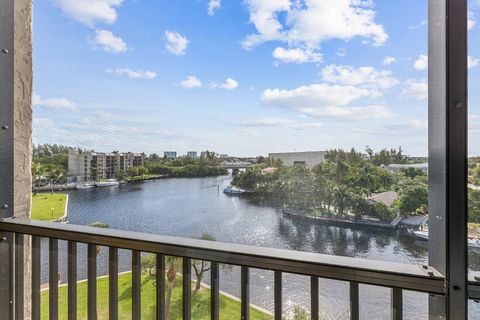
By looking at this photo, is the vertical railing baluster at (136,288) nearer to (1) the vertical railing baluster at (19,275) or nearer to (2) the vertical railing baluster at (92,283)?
(2) the vertical railing baluster at (92,283)

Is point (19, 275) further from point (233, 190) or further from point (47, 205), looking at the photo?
point (233, 190)

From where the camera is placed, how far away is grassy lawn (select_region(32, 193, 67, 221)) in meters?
1.51

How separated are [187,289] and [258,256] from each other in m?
0.39

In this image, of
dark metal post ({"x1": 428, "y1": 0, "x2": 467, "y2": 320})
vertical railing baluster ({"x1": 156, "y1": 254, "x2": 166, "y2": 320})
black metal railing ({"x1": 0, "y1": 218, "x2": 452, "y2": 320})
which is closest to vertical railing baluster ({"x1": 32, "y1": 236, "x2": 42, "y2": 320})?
black metal railing ({"x1": 0, "y1": 218, "x2": 452, "y2": 320})

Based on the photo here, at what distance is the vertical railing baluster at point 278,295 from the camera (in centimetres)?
111

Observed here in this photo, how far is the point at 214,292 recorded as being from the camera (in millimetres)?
1208

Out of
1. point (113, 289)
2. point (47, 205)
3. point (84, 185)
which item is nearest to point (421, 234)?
point (113, 289)

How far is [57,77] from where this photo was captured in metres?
1.53

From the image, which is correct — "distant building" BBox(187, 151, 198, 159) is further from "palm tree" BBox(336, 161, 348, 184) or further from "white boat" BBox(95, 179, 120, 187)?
"palm tree" BBox(336, 161, 348, 184)

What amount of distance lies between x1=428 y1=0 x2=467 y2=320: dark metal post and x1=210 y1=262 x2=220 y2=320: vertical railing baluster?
0.73 m

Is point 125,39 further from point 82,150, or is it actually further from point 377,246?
point 377,246

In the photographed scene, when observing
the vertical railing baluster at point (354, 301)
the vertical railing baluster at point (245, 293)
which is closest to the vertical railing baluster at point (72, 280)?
the vertical railing baluster at point (245, 293)

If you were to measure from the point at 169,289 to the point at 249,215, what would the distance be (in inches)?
18.6

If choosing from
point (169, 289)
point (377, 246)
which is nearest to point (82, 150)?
point (169, 289)
